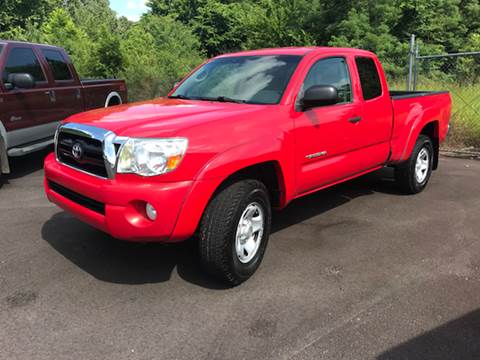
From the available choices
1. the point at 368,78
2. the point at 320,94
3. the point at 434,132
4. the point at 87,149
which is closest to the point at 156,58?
the point at 434,132

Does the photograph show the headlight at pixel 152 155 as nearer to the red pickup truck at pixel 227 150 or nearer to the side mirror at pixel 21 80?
the red pickup truck at pixel 227 150

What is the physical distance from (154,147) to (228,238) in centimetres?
84

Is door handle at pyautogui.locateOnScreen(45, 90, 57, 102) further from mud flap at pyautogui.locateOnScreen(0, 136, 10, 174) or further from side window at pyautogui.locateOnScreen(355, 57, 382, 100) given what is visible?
side window at pyautogui.locateOnScreen(355, 57, 382, 100)

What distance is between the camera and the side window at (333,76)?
166 inches

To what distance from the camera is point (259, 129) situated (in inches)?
138

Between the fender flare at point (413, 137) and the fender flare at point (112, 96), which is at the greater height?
the fender flare at point (112, 96)

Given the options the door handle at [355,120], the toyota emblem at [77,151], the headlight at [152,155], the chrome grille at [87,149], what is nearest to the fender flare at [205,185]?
the headlight at [152,155]

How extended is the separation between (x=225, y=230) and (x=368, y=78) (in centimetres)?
279

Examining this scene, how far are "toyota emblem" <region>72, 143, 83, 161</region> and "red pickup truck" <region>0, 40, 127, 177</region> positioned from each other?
10.4 feet

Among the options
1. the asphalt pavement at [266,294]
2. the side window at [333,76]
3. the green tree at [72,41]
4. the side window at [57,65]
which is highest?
the green tree at [72,41]

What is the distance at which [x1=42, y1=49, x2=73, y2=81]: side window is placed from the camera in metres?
7.54

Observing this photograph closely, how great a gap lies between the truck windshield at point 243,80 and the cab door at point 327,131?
23 cm

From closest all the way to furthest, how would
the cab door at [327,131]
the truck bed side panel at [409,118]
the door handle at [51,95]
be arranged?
the cab door at [327,131]
the truck bed side panel at [409,118]
the door handle at [51,95]

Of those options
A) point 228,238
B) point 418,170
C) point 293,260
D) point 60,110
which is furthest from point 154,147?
point 60,110
